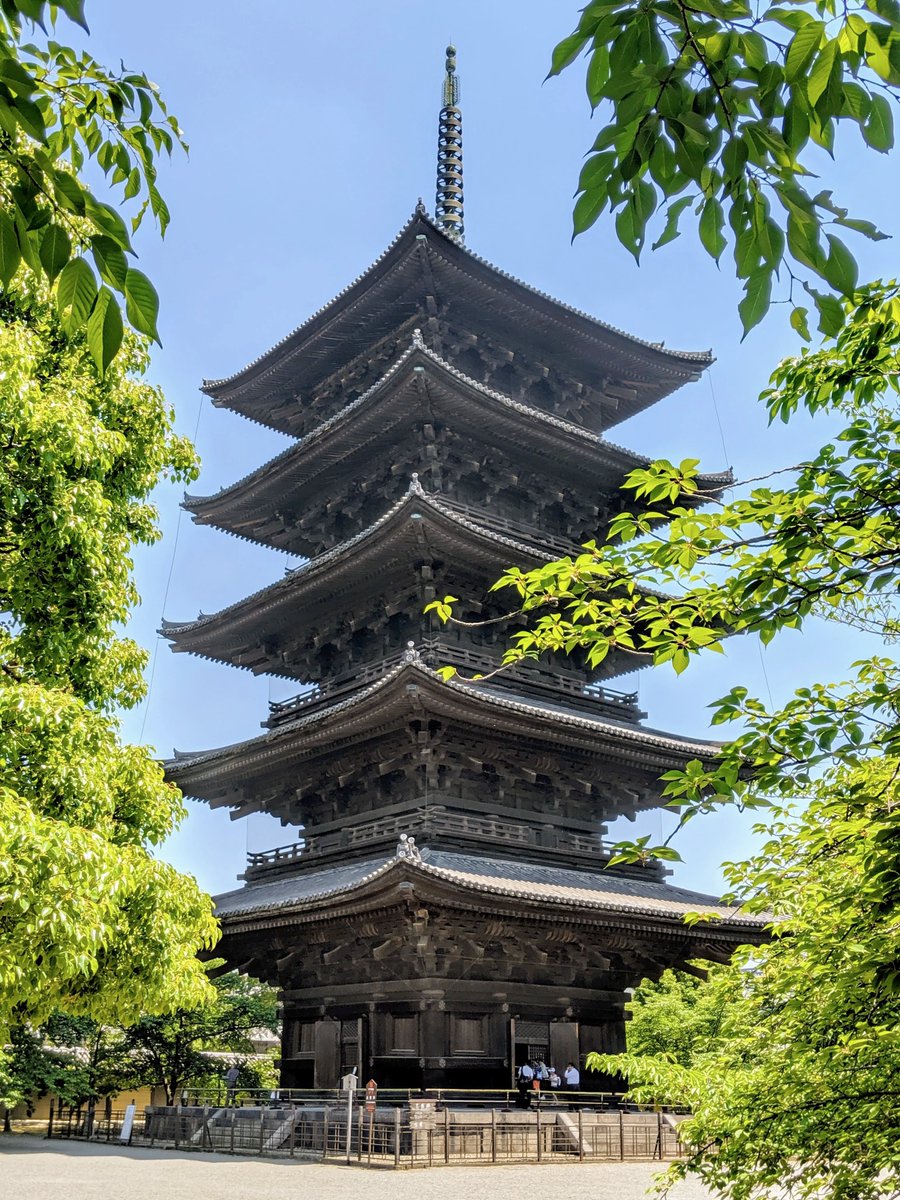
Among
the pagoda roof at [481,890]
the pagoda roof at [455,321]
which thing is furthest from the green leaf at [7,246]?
the pagoda roof at [455,321]

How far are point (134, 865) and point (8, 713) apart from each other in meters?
2.10

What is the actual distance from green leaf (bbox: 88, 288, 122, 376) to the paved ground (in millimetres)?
12584

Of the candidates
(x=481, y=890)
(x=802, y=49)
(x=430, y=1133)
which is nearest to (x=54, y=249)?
(x=802, y=49)

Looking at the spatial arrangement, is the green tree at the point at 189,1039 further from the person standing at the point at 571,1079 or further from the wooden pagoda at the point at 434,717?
the person standing at the point at 571,1079

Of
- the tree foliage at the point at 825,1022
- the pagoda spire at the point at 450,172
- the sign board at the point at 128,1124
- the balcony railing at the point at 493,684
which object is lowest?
the sign board at the point at 128,1124

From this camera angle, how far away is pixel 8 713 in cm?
770

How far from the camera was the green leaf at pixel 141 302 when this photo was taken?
2.59 meters

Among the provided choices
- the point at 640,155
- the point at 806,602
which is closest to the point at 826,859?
the point at 806,602

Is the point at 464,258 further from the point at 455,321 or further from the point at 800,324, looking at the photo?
the point at 800,324

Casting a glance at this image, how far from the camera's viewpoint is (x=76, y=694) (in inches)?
364

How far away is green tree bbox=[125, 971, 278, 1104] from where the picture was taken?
2391cm

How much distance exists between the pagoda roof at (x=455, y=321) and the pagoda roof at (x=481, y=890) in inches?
515

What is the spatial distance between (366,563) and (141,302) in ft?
63.5

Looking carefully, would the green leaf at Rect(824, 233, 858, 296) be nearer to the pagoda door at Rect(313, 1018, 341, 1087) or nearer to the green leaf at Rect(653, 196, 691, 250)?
the green leaf at Rect(653, 196, 691, 250)
